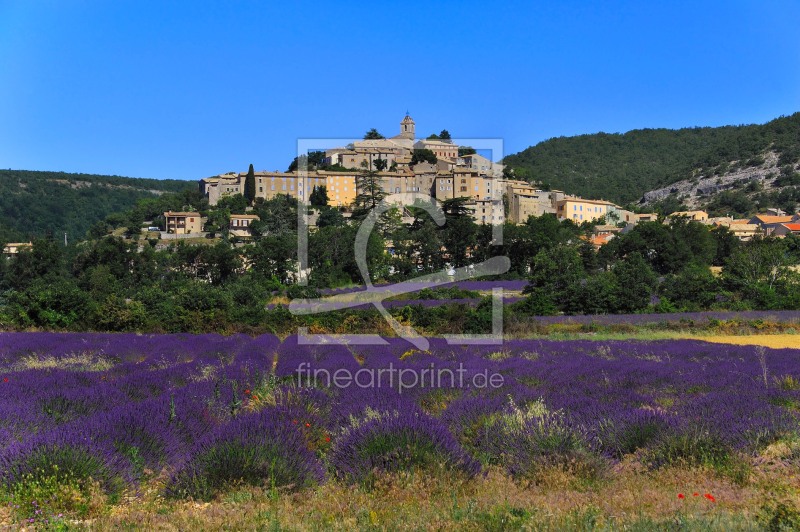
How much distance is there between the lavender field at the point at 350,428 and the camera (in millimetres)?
4672

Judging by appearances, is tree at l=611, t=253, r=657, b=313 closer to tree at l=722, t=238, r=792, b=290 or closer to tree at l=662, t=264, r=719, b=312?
tree at l=662, t=264, r=719, b=312

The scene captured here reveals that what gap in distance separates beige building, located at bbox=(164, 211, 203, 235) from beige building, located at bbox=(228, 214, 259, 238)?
621cm

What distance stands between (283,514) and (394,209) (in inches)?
2612

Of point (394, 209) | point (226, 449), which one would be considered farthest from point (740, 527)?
point (394, 209)

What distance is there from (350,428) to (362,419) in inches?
13.4

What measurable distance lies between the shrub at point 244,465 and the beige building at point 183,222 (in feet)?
306

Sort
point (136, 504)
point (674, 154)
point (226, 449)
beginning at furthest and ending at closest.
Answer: point (674, 154)
point (226, 449)
point (136, 504)

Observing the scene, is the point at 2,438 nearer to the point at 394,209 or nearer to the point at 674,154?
the point at 394,209

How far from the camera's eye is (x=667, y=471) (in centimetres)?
505

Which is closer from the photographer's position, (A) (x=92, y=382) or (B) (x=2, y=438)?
(B) (x=2, y=438)

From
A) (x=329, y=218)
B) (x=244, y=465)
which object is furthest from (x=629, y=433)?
(x=329, y=218)

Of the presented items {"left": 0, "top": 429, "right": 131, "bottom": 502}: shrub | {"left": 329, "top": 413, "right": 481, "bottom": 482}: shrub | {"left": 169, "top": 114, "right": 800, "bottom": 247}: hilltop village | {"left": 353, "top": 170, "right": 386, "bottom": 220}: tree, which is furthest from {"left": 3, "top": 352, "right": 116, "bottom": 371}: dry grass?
{"left": 169, "top": 114, "right": 800, "bottom": 247}: hilltop village

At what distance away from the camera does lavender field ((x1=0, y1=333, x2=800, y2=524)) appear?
15.3 ft

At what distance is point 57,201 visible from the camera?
152625mm
